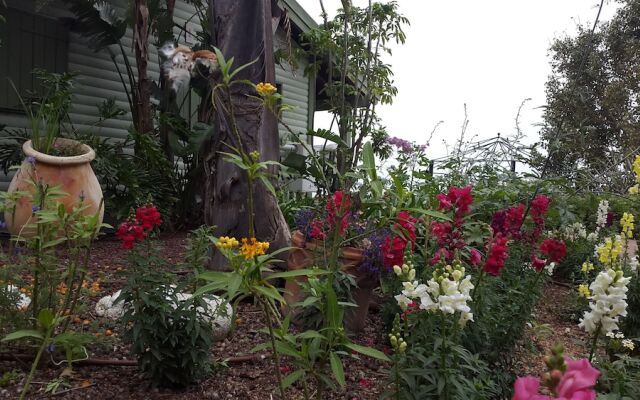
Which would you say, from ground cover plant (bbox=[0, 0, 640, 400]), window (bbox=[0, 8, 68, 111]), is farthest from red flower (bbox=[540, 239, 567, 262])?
window (bbox=[0, 8, 68, 111])

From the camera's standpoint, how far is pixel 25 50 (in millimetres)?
7629

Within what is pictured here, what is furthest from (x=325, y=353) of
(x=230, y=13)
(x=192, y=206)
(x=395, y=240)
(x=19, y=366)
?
(x=192, y=206)

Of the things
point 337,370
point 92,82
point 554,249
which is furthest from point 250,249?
point 92,82

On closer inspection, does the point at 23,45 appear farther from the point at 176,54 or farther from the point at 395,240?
the point at 395,240

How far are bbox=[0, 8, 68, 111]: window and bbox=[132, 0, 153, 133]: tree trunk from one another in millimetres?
1313

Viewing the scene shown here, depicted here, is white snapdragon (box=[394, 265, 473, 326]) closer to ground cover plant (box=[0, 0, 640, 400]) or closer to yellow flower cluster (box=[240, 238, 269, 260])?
ground cover plant (box=[0, 0, 640, 400])

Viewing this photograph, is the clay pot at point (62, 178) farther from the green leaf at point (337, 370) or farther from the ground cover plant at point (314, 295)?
the green leaf at point (337, 370)

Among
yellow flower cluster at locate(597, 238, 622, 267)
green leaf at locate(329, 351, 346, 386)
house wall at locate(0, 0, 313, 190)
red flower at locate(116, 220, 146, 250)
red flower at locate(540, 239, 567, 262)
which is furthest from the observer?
house wall at locate(0, 0, 313, 190)

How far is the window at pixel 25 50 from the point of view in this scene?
7.36 metres

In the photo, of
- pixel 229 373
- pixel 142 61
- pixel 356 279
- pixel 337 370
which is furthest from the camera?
pixel 142 61

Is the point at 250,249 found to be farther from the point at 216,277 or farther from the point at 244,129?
the point at 244,129

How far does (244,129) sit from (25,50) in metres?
4.59

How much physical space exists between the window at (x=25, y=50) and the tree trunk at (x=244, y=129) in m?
3.65

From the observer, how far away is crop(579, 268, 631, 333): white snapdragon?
6.13ft
